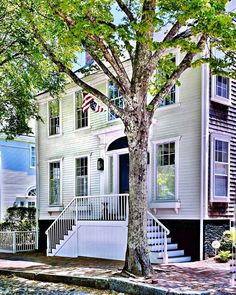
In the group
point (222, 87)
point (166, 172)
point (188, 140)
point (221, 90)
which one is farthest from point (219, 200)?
point (222, 87)

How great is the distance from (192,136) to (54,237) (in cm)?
667

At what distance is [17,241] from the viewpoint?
694 inches

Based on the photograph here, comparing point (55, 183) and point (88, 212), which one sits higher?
point (55, 183)

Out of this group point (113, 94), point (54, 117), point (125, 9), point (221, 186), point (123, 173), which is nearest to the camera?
point (125, 9)

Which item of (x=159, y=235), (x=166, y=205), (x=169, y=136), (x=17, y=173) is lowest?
(x=159, y=235)

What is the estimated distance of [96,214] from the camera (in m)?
14.7

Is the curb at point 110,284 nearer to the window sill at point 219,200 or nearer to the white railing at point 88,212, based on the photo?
the white railing at point 88,212

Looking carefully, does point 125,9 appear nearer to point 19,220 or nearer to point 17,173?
point 19,220

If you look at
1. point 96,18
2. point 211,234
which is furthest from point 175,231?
point 96,18

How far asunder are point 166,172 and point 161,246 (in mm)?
2335

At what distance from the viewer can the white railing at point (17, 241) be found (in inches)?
683

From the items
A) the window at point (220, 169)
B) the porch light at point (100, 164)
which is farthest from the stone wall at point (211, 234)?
the porch light at point (100, 164)

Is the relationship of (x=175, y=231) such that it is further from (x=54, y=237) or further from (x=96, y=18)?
(x=96, y=18)

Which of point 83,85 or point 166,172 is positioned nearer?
point 83,85
